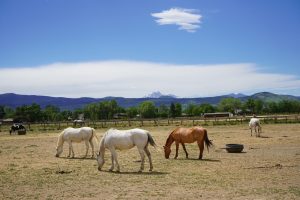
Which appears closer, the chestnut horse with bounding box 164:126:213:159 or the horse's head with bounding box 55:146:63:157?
the chestnut horse with bounding box 164:126:213:159

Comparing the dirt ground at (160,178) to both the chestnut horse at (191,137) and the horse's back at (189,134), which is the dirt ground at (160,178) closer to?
the chestnut horse at (191,137)

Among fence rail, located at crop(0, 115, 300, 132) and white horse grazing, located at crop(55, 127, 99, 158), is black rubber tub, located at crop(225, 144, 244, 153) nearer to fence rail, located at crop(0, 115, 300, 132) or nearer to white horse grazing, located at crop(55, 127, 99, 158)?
white horse grazing, located at crop(55, 127, 99, 158)

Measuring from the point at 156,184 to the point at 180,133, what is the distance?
25.3 ft

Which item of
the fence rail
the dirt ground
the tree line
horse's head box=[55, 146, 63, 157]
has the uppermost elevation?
the tree line

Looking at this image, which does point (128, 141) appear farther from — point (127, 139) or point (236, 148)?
point (236, 148)

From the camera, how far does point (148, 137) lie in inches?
578

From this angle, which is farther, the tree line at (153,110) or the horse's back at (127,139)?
the tree line at (153,110)

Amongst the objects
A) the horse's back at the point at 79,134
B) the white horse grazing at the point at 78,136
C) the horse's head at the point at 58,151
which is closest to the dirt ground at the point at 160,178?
the horse's head at the point at 58,151

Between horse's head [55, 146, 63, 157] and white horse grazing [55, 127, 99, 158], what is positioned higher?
white horse grazing [55, 127, 99, 158]

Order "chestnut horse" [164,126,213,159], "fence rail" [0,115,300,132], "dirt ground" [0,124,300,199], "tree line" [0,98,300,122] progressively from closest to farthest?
"dirt ground" [0,124,300,199] → "chestnut horse" [164,126,213,159] → "fence rail" [0,115,300,132] → "tree line" [0,98,300,122]

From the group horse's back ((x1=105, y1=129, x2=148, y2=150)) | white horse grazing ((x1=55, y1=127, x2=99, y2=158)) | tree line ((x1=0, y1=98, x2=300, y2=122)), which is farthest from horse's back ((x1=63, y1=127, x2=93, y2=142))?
tree line ((x1=0, y1=98, x2=300, y2=122))

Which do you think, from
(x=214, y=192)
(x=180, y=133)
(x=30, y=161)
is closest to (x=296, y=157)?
(x=180, y=133)

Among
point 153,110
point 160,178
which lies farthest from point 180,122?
point 153,110

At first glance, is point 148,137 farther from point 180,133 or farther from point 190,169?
point 180,133
